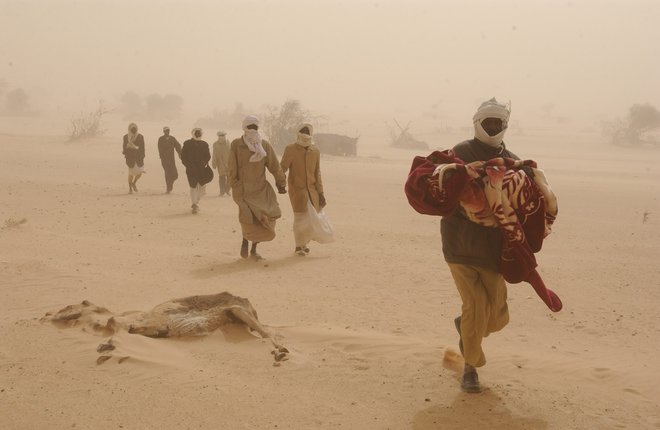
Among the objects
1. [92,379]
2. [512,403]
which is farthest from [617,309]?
[92,379]

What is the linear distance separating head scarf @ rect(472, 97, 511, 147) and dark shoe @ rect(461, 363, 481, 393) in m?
1.46

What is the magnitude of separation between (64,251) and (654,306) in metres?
7.06

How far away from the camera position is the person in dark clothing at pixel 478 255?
4410mm

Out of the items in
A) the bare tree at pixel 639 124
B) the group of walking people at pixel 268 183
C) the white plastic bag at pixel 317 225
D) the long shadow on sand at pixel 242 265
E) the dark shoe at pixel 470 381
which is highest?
the bare tree at pixel 639 124

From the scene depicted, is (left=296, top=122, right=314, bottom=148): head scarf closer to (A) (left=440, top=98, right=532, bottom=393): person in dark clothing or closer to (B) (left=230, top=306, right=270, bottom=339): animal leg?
(B) (left=230, top=306, right=270, bottom=339): animal leg

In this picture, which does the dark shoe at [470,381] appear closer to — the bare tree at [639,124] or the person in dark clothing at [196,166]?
the person in dark clothing at [196,166]

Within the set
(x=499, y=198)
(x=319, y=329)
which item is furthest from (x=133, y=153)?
(x=499, y=198)

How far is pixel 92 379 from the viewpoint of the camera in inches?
182

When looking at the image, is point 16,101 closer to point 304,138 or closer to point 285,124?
point 285,124

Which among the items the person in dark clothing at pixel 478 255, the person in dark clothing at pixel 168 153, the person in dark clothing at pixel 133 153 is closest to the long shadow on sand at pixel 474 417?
the person in dark clothing at pixel 478 255

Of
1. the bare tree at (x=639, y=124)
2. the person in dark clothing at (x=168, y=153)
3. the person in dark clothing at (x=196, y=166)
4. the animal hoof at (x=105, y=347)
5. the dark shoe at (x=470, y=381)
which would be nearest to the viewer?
the dark shoe at (x=470, y=381)

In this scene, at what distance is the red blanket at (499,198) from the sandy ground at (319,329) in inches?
38.2

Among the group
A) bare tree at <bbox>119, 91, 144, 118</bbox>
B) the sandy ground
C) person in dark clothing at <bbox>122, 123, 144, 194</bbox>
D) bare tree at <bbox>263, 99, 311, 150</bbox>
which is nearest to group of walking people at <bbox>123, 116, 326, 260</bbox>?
the sandy ground

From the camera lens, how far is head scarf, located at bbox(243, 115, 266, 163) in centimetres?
858
